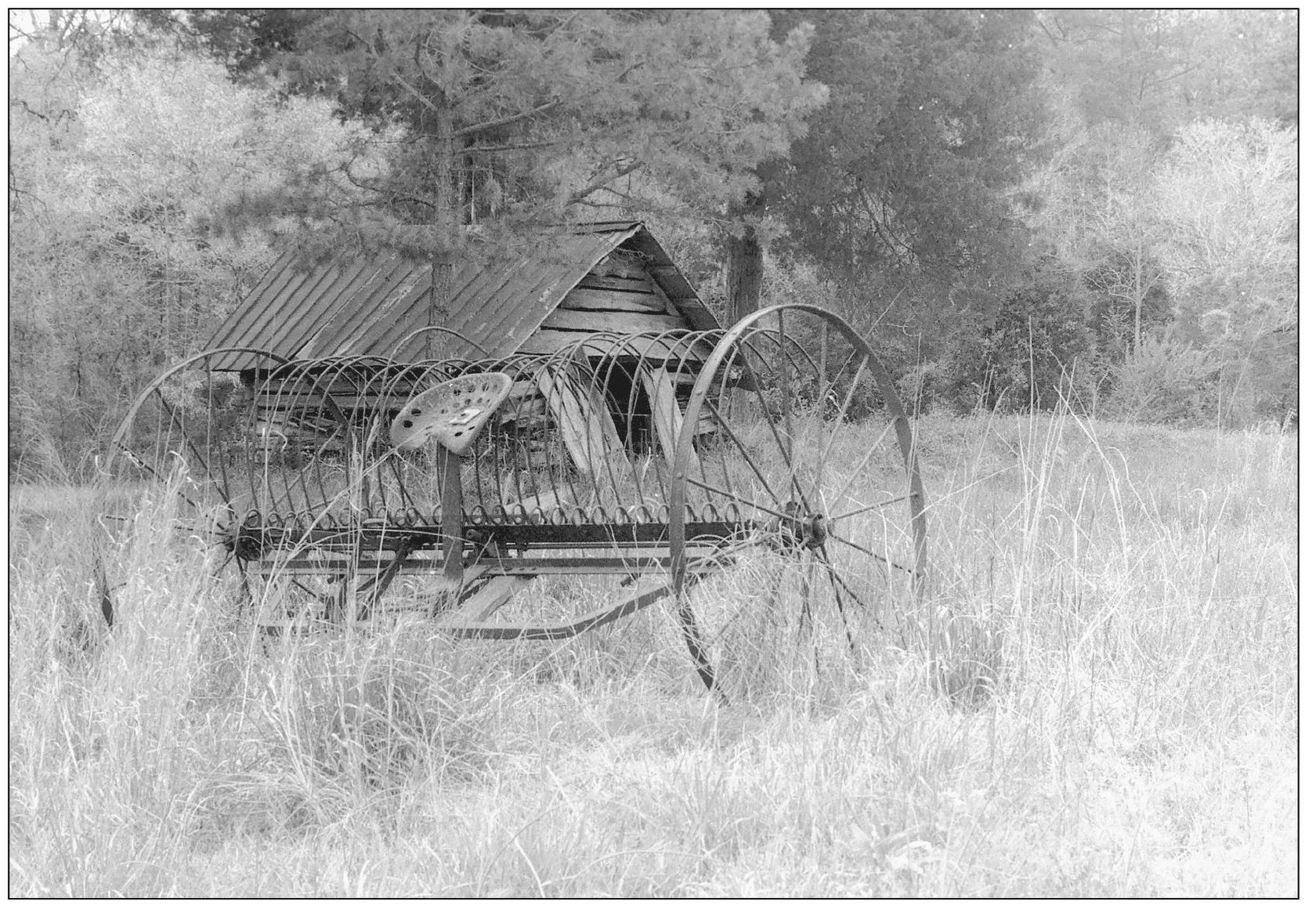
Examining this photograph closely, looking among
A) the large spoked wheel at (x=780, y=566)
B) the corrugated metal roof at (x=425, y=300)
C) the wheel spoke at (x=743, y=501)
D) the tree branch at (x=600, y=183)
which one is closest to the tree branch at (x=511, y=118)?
the tree branch at (x=600, y=183)

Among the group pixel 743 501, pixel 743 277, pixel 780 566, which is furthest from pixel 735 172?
pixel 743 501

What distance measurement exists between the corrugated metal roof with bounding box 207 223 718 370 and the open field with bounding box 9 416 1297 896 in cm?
535

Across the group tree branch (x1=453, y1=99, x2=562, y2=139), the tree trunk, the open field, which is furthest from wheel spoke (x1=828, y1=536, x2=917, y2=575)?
the tree trunk

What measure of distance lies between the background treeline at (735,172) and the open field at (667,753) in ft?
13.8

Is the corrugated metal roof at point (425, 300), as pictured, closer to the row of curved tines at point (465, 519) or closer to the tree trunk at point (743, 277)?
the tree trunk at point (743, 277)

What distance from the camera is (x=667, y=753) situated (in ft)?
14.0

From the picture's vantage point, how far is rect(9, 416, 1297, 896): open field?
324 cm

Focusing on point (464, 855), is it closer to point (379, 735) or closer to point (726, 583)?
point (379, 735)

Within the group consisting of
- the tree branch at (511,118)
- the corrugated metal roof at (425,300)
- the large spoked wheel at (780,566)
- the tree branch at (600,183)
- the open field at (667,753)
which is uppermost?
the tree branch at (511,118)

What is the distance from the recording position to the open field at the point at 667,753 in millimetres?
3238

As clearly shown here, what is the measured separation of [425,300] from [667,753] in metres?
8.48

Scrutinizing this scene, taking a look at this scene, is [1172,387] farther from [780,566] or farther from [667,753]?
[667,753]

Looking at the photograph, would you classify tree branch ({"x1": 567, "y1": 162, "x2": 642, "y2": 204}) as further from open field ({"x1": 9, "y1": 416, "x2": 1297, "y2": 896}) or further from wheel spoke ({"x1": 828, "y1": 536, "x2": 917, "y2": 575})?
open field ({"x1": 9, "y1": 416, "x2": 1297, "y2": 896})
